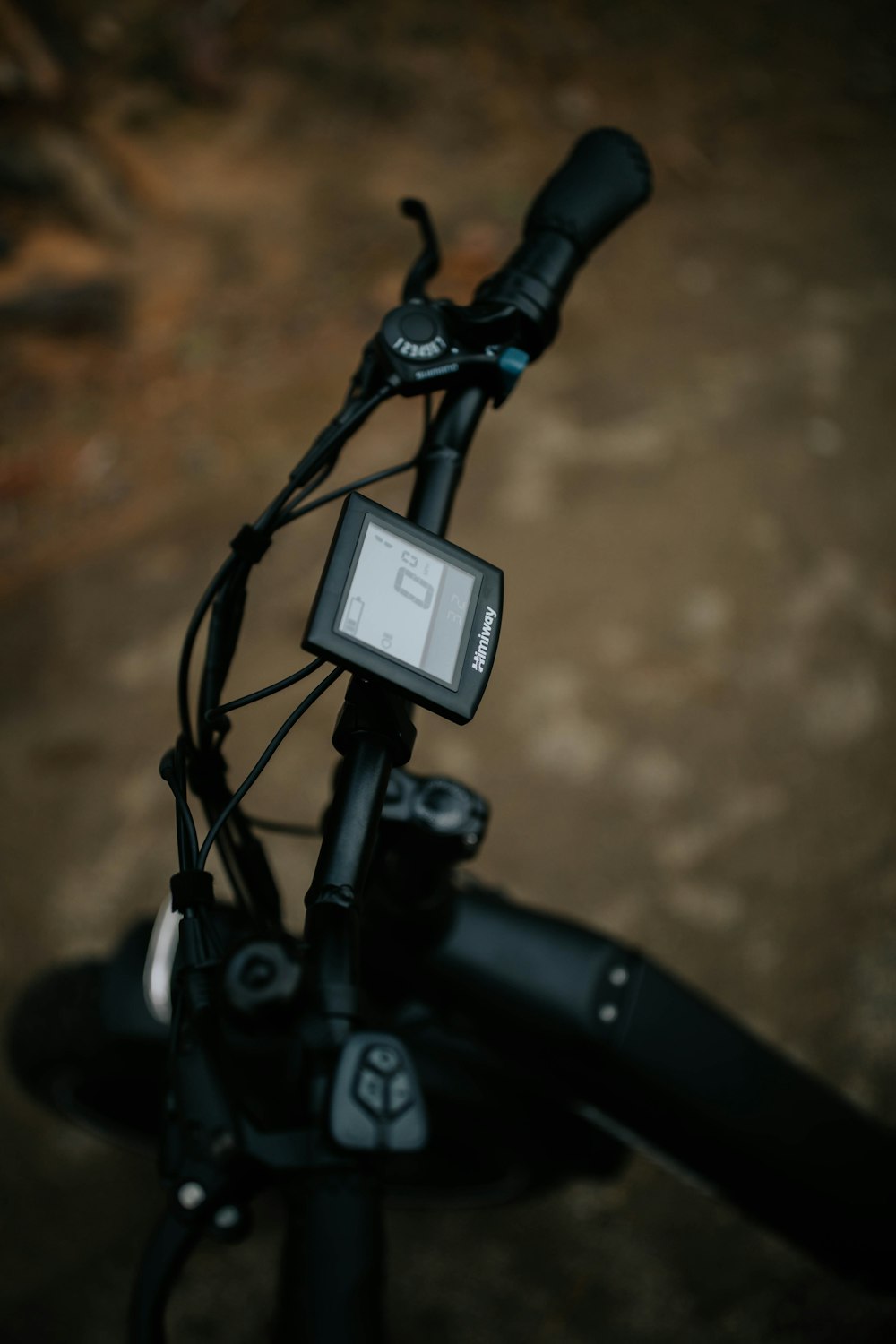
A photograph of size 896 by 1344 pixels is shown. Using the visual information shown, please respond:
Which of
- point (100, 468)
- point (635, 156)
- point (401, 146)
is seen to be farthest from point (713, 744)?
point (401, 146)

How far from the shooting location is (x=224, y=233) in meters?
3.43

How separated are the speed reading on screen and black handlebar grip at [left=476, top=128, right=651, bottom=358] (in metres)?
0.31

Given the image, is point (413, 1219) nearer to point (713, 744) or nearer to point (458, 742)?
point (458, 742)

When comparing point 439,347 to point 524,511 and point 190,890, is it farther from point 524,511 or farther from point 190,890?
point 524,511

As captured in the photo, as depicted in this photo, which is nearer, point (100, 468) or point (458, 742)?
point (458, 742)

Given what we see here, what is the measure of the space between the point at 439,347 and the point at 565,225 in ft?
0.92

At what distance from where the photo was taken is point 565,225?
1054 millimetres

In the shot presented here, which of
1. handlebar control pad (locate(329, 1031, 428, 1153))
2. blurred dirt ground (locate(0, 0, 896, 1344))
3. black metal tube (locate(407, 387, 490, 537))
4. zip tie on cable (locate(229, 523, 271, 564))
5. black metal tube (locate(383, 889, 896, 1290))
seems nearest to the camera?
handlebar control pad (locate(329, 1031, 428, 1153))

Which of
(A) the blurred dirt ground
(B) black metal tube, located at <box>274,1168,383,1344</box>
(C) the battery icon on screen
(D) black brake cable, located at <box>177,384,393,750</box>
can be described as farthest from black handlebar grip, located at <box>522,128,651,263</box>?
(A) the blurred dirt ground

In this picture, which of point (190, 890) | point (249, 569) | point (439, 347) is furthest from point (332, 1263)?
point (439, 347)

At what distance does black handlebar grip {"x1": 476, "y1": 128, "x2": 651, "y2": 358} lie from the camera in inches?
39.0

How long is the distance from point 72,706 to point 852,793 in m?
2.02

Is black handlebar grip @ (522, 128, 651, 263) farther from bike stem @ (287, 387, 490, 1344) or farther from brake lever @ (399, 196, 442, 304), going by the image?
bike stem @ (287, 387, 490, 1344)

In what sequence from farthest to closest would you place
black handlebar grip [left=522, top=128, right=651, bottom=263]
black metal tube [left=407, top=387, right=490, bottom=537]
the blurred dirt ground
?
the blurred dirt ground < black handlebar grip [left=522, top=128, right=651, bottom=263] < black metal tube [left=407, top=387, right=490, bottom=537]
